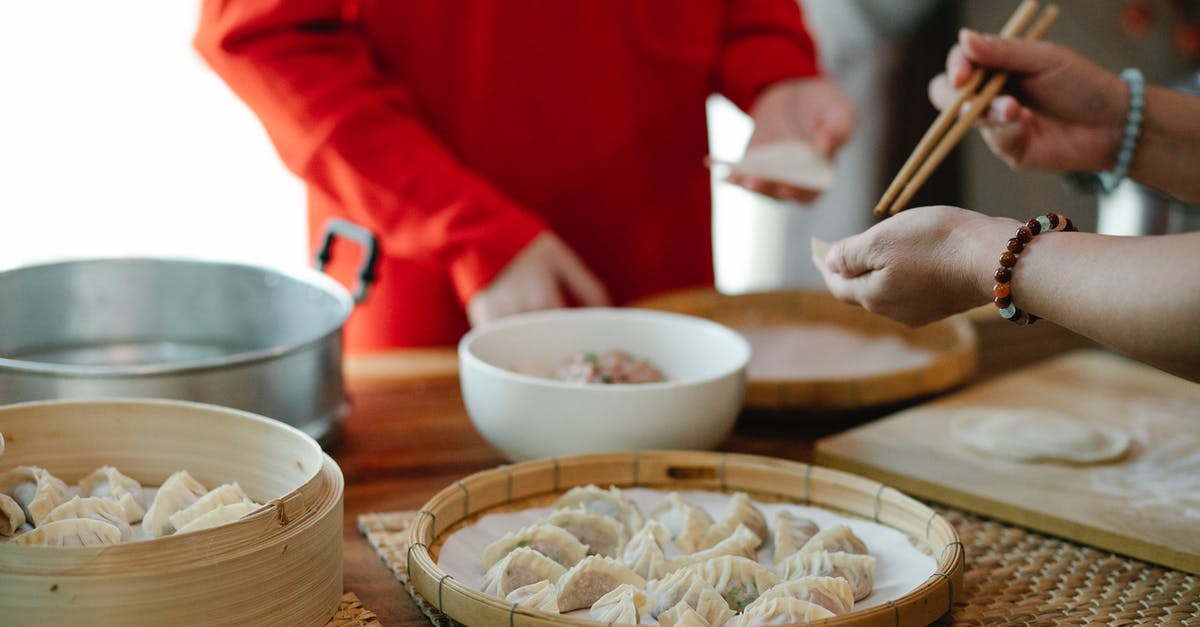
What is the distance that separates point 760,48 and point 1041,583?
1333 millimetres

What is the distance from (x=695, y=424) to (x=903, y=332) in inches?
30.6

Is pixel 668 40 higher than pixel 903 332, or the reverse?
pixel 668 40

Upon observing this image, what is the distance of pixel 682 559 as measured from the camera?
1122 mm

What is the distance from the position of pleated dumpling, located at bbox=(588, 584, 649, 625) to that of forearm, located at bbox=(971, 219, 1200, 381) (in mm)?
447

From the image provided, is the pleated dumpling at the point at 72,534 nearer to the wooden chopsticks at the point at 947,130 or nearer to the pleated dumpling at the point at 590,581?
the pleated dumpling at the point at 590,581

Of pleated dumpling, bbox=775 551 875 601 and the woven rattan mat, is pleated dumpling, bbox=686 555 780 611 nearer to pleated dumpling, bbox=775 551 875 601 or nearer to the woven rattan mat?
pleated dumpling, bbox=775 551 875 601

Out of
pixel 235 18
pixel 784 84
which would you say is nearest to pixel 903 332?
pixel 784 84

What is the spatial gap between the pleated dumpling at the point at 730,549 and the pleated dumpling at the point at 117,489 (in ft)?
1.77

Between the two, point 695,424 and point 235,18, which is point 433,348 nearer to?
point 235,18

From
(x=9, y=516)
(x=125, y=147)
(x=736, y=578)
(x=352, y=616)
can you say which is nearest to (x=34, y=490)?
(x=9, y=516)

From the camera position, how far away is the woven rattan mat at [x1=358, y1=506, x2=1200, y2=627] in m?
1.10

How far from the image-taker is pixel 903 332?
2.03 m

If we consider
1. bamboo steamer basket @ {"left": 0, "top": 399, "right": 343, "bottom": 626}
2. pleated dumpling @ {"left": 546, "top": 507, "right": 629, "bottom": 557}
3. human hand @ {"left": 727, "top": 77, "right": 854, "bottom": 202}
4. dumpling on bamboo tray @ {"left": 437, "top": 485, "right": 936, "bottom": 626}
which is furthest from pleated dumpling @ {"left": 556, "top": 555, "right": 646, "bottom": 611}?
human hand @ {"left": 727, "top": 77, "right": 854, "bottom": 202}

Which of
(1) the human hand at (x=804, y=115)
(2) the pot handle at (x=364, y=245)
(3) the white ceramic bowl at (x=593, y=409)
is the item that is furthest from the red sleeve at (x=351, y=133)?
(1) the human hand at (x=804, y=115)
